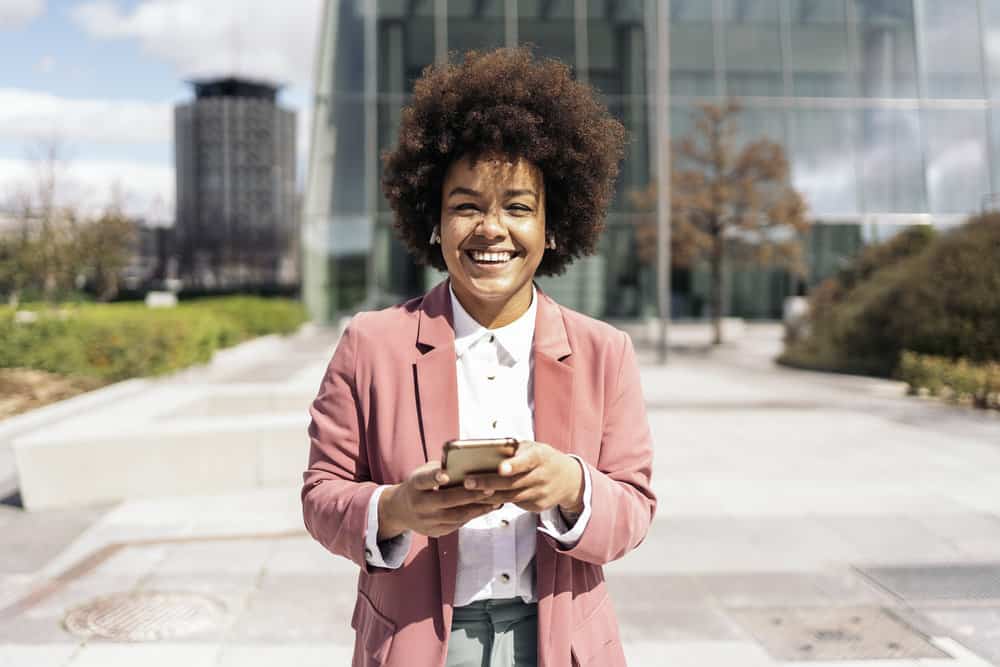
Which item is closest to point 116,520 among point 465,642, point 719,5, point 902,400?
point 465,642

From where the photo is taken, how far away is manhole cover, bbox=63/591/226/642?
190 inches

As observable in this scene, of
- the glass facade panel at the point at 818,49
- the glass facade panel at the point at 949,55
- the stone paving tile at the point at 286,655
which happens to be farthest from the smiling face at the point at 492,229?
the glass facade panel at the point at 949,55

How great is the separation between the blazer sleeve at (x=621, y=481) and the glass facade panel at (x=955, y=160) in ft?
116

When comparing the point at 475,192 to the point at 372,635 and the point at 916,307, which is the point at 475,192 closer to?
the point at 372,635

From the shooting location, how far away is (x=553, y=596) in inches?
76.2

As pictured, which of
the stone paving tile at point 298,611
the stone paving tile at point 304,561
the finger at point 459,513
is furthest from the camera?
the stone paving tile at point 304,561

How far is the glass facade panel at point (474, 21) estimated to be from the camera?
31875 mm

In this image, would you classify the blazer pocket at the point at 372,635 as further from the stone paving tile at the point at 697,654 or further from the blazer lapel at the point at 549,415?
the stone paving tile at the point at 697,654

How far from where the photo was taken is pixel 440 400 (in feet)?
6.32

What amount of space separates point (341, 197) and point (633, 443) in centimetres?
3103

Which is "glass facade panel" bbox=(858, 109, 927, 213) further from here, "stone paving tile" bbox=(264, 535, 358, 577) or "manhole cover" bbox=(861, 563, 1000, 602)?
"stone paving tile" bbox=(264, 535, 358, 577)

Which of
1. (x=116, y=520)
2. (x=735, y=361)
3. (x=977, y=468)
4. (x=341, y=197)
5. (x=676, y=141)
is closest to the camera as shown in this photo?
(x=116, y=520)

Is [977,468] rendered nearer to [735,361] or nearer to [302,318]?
[735,361]

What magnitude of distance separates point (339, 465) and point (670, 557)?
4.69 meters
